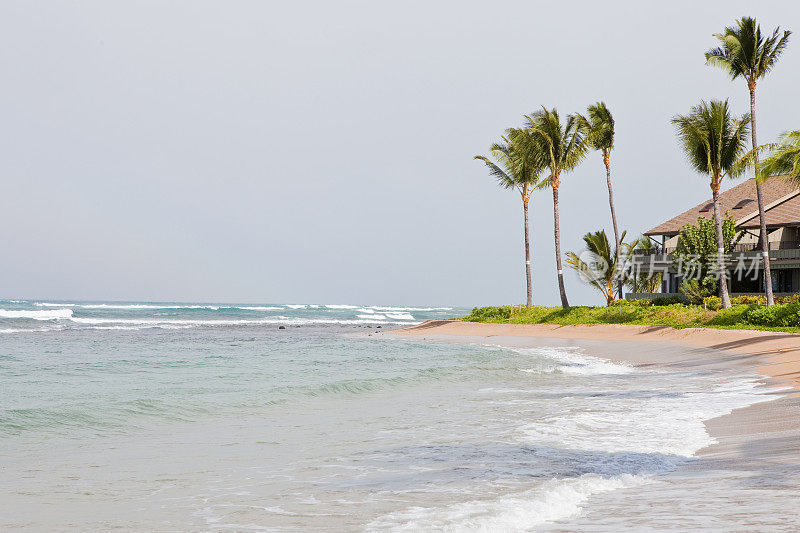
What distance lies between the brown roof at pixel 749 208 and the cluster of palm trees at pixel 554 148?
480 cm

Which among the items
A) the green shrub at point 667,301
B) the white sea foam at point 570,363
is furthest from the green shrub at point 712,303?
the white sea foam at point 570,363

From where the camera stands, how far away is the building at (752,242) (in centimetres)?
3738

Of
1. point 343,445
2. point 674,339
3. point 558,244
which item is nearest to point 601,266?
point 558,244

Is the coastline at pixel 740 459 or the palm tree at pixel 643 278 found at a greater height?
the palm tree at pixel 643 278

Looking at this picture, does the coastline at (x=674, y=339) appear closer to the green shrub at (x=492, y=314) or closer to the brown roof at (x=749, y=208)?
the green shrub at (x=492, y=314)

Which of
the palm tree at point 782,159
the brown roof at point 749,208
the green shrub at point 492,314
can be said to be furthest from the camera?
the green shrub at point 492,314

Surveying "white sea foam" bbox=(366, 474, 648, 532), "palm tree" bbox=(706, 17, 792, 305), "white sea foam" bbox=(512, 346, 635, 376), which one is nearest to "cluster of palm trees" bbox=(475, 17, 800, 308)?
"palm tree" bbox=(706, 17, 792, 305)

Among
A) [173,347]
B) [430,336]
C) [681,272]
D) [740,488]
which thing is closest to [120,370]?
[173,347]

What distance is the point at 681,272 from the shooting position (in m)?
39.0

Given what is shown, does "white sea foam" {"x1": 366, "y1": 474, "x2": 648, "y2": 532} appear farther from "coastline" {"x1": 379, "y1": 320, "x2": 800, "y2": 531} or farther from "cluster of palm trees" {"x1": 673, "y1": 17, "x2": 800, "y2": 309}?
"cluster of palm trees" {"x1": 673, "y1": 17, "x2": 800, "y2": 309}

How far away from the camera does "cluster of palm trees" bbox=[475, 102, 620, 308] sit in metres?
40.5

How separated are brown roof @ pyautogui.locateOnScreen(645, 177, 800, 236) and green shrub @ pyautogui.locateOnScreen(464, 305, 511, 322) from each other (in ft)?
37.8

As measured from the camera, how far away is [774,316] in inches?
992

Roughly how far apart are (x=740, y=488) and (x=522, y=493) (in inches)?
64.8
